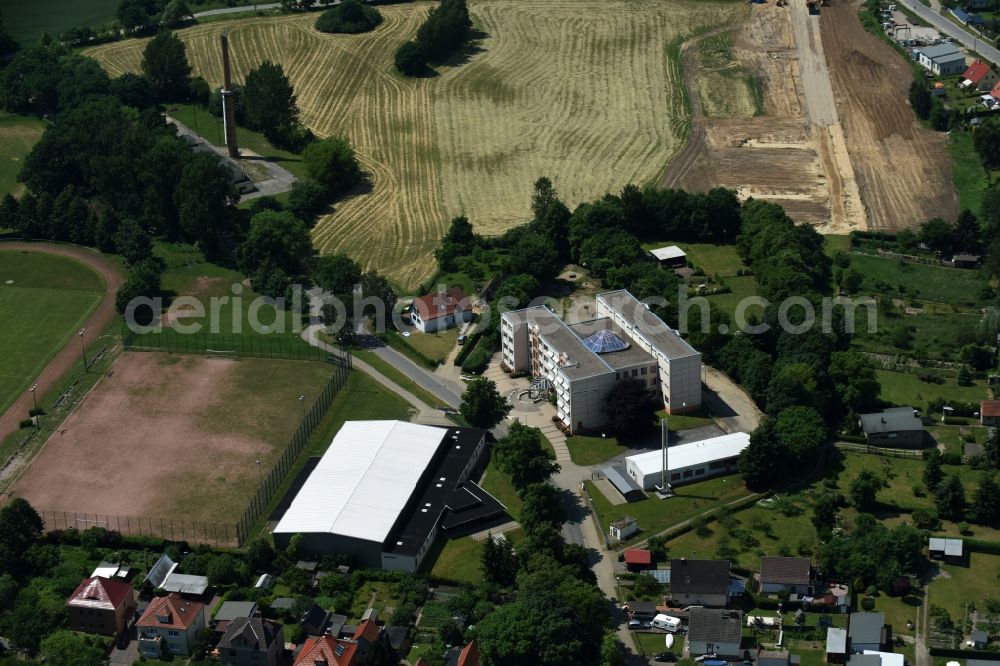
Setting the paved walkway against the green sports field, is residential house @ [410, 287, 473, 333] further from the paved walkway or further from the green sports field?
the paved walkway

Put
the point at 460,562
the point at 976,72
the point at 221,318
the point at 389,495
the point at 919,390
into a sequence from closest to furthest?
the point at 460,562, the point at 389,495, the point at 919,390, the point at 221,318, the point at 976,72

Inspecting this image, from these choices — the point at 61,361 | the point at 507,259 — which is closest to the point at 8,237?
the point at 61,361

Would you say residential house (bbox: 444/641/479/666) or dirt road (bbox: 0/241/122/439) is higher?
residential house (bbox: 444/641/479/666)

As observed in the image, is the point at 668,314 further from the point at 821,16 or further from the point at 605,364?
the point at 821,16

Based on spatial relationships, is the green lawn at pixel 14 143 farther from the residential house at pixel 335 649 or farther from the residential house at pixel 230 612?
the residential house at pixel 335 649

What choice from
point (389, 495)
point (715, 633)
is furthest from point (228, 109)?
point (715, 633)

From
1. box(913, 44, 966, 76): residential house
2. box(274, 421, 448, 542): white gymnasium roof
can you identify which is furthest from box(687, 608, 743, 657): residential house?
box(913, 44, 966, 76): residential house

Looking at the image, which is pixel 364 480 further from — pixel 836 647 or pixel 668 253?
pixel 668 253
